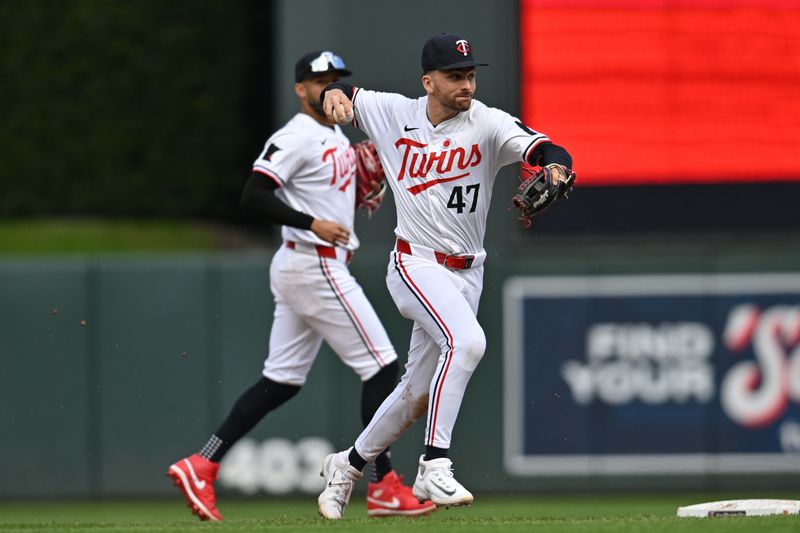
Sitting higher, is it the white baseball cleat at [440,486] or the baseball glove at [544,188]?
the baseball glove at [544,188]

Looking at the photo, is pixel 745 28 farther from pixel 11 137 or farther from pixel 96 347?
pixel 11 137

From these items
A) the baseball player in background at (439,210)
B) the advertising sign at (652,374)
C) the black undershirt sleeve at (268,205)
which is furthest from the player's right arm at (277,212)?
the advertising sign at (652,374)

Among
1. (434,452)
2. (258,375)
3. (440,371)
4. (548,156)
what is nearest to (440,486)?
(434,452)

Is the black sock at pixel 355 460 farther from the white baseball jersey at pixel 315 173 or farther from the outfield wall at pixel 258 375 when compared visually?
the outfield wall at pixel 258 375

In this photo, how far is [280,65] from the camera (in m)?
7.74

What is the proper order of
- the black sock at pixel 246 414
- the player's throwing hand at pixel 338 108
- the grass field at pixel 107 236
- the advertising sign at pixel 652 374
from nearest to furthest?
the player's throwing hand at pixel 338 108 < the black sock at pixel 246 414 < the advertising sign at pixel 652 374 < the grass field at pixel 107 236

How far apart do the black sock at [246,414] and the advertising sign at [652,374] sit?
1.86 metres

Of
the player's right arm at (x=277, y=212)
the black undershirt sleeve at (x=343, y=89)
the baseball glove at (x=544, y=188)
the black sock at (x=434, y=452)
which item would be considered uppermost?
the black undershirt sleeve at (x=343, y=89)

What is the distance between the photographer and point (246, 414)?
19.9 feet

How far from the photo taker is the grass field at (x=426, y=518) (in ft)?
16.0

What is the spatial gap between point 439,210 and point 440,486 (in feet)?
3.14

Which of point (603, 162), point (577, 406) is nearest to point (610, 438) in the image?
point (577, 406)

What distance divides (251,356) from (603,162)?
2.07 meters

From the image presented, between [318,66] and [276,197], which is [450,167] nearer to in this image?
[276,197]
